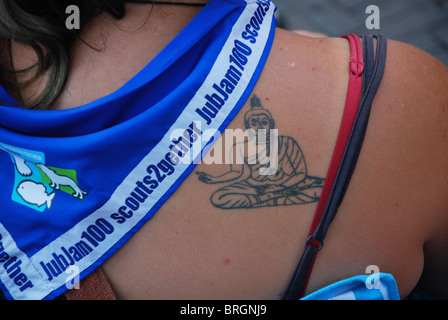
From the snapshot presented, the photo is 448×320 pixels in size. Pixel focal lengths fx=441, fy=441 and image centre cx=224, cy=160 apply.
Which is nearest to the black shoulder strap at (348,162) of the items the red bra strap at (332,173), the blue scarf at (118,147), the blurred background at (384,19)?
the red bra strap at (332,173)

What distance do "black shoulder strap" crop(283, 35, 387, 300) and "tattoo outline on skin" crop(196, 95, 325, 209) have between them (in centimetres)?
5

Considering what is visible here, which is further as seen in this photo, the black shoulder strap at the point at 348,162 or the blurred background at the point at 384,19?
the blurred background at the point at 384,19

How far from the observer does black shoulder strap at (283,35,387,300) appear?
41.2 inches

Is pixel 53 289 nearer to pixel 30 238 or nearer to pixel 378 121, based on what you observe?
pixel 30 238

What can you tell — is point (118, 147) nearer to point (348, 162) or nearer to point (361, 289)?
point (348, 162)

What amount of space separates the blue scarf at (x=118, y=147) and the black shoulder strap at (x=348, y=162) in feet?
0.83

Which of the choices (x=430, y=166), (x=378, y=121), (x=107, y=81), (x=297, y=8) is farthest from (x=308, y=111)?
(x=297, y=8)

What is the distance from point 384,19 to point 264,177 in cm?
243

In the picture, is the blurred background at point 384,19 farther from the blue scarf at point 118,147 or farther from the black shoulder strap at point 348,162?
the blue scarf at point 118,147

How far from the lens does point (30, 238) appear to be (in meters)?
1.09

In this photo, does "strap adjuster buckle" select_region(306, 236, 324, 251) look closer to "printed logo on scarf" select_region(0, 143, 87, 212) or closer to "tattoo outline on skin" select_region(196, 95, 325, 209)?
"tattoo outline on skin" select_region(196, 95, 325, 209)

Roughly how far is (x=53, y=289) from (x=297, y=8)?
2.72m

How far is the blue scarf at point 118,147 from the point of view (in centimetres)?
99

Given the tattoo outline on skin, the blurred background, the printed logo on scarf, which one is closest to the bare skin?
the tattoo outline on skin
